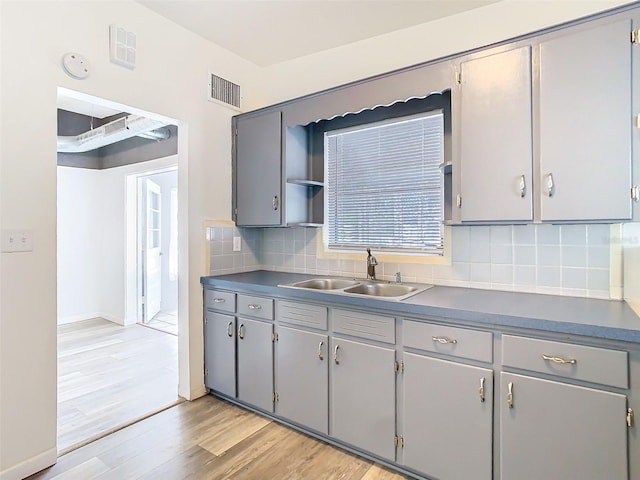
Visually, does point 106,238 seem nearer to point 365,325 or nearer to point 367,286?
point 367,286

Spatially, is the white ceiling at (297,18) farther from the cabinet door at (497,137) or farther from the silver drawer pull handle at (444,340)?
the silver drawer pull handle at (444,340)

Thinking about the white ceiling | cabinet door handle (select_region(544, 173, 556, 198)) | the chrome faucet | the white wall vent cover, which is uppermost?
the white ceiling

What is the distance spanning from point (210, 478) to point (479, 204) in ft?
6.73

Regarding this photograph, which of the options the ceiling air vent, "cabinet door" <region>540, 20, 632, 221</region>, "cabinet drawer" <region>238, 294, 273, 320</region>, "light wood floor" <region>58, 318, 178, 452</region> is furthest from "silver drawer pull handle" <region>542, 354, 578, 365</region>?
the ceiling air vent

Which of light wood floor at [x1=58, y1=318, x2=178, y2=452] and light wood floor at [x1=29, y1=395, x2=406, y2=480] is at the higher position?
light wood floor at [x1=58, y1=318, x2=178, y2=452]

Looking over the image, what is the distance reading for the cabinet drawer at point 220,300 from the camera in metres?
2.61

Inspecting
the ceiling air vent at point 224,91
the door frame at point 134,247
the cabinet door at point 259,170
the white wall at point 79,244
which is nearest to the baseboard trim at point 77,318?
the white wall at point 79,244

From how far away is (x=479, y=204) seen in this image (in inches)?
75.7

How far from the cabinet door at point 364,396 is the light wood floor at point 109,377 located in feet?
4.68

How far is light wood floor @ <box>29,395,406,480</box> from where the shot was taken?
191cm

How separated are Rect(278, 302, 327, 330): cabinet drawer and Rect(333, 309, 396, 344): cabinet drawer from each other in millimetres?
93

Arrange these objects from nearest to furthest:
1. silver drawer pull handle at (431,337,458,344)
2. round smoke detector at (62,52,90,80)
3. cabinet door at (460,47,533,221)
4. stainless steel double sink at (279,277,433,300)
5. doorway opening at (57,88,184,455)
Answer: silver drawer pull handle at (431,337,458,344)
cabinet door at (460,47,533,221)
round smoke detector at (62,52,90,80)
stainless steel double sink at (279,277,433,300)
doorway opening at (57,88,184,455)

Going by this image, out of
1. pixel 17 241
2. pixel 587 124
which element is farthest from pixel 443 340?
pixel 17 241

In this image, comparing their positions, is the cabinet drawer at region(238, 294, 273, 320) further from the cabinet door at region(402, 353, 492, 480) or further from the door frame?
the door frame
